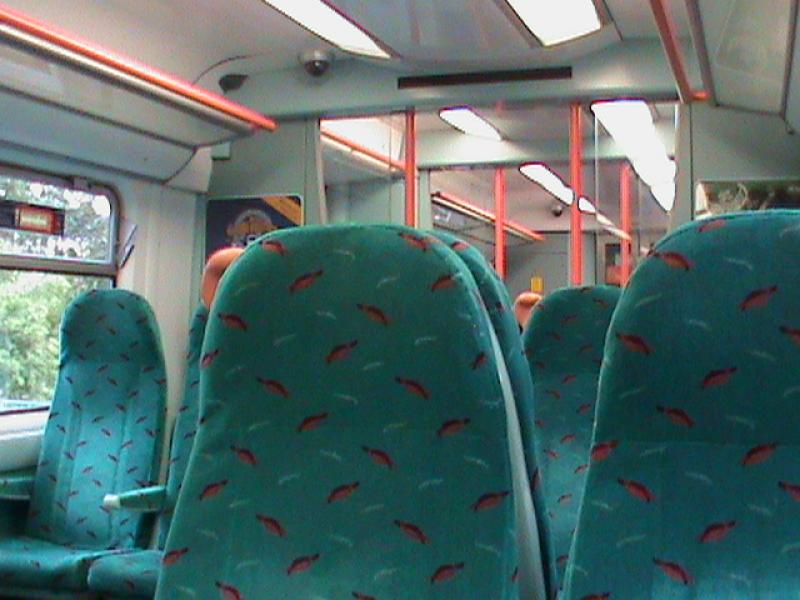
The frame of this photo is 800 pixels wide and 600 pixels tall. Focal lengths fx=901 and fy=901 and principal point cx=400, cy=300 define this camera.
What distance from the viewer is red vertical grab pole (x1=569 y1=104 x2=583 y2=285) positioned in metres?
4.62

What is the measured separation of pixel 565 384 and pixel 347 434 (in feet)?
4.17

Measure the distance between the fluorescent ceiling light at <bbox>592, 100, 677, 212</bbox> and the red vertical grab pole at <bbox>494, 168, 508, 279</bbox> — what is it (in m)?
0.78

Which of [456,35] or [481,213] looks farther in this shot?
[481,213]

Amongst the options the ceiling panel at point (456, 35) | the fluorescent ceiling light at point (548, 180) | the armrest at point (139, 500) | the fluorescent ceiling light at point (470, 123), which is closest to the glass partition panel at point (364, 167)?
the fluorescent ceiling light at point (470, 123)

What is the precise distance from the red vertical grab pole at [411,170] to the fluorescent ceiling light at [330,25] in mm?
532

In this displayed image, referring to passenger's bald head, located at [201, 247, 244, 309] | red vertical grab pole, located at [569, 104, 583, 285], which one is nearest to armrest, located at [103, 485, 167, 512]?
passenger's bald head, located at [201, 247, 244, 309]

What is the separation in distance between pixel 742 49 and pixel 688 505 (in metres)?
2.16

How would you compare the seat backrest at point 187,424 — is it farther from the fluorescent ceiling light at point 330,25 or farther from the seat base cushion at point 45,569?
the fluorescent ceiling light at point 330,25

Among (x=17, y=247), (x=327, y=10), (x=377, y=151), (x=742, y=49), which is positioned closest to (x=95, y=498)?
(x=17, y=247)

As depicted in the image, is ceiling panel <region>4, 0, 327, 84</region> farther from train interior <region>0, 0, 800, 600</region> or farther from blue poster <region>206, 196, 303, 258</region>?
blue poster <region>206, 196, 303, 258</region>

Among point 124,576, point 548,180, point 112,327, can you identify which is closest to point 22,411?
point 112,327

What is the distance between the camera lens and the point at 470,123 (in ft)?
16.7

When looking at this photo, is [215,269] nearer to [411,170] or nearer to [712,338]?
[712,338]

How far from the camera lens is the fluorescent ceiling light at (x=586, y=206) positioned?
15.2 ft
